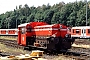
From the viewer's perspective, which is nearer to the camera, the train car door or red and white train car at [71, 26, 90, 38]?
the train car door

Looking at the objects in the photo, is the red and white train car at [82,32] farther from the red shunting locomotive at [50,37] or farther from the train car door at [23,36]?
the red shunting locomotive at [50,37]

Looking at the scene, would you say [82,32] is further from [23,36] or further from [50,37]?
[50,37]

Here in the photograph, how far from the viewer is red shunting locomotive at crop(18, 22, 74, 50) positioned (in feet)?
57.0

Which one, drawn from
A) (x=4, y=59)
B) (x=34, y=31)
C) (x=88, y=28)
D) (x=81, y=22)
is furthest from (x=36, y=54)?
(x=81, y=22)

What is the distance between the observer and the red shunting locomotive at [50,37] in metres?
17.4

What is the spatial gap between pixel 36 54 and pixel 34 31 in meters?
13.7

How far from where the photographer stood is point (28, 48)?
20891 mm

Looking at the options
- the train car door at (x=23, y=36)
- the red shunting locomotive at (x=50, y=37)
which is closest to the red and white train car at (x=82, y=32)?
the train car door at (x=23, y=36)

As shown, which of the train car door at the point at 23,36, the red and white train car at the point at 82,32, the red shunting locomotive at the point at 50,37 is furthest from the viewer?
the red and white train car at the point at 82,32

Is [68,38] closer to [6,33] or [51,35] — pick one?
[51,35]

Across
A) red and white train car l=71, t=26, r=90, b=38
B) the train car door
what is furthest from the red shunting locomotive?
red and white train car l=71, t=26, r=90, b=38

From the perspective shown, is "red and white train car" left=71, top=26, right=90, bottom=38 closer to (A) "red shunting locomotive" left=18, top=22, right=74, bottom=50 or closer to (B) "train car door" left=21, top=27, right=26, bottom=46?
(B) "train car door" left=21, top=27, right=26, bottom=46

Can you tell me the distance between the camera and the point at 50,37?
1728 cm

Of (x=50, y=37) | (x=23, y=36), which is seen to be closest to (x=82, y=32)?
(x=23, y=36)
